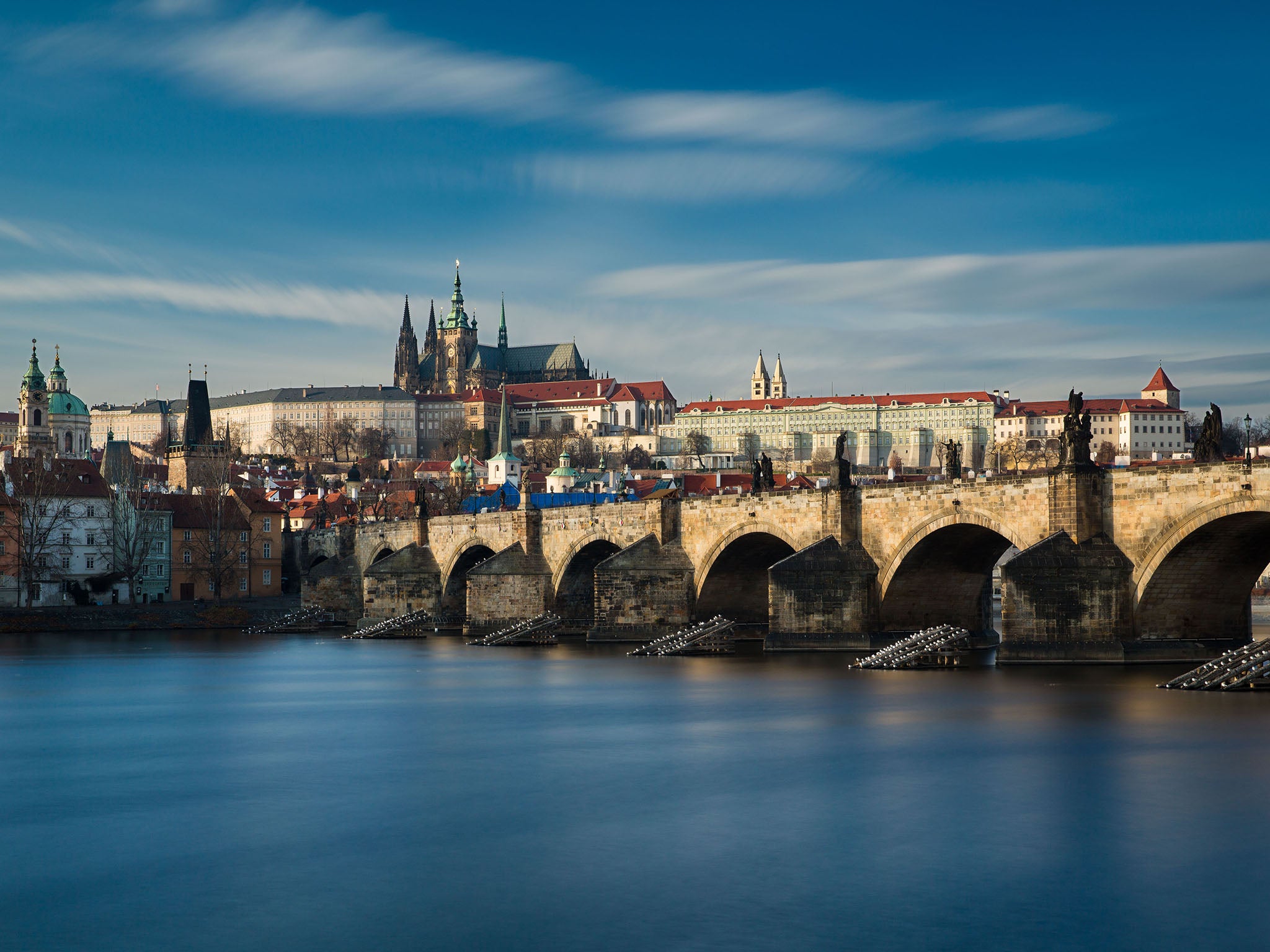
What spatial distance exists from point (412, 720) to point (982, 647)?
17820 millimetres

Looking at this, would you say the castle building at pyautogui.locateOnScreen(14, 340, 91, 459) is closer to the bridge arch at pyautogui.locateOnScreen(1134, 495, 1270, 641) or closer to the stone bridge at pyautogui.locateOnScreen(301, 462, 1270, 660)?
the stone bridge at pyautogui.locateOnScreen(301, 462, 1270, 660)

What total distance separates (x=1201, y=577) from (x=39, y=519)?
162 ft

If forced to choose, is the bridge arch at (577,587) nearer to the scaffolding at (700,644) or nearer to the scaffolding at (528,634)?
the scaffolding at (528,634)

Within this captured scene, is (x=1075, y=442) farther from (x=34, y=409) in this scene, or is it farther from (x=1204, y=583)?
(x=34, y=409)

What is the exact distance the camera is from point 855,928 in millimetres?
13344

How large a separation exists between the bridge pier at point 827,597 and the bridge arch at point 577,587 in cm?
1460

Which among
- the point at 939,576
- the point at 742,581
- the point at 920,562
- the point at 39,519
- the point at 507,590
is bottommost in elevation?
the point at 507,590

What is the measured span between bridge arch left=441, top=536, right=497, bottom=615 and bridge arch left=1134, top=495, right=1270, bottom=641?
34.3 metres

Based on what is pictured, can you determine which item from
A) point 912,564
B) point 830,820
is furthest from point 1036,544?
point 830,820

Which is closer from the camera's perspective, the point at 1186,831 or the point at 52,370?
the point at 1186,831

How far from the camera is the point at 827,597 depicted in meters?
37.9

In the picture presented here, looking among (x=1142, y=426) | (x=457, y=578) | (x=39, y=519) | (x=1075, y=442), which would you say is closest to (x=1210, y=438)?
(x=1075, y=442)

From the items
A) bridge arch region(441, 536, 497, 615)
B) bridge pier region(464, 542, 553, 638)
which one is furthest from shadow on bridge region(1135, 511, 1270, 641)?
bridge arch region(441, 536, 497, 615)

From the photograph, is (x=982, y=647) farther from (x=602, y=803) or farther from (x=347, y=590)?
(x=347, y=590)
